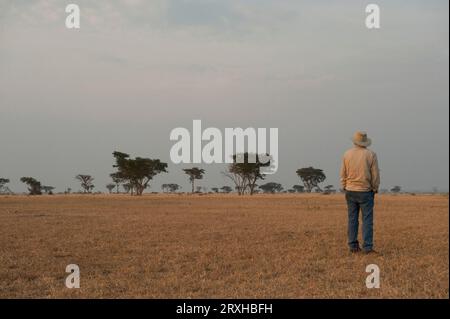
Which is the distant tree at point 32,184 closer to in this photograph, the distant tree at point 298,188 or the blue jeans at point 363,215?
the distant tree at point 298,188

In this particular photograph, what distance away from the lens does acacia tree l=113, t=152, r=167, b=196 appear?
300 feet

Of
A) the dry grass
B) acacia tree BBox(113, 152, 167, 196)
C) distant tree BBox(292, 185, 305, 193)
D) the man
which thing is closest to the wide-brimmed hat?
the man

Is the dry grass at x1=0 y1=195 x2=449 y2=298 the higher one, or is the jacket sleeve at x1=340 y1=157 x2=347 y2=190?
the jacket sleeve at x1=340 y1=157 x2=347 y2=190

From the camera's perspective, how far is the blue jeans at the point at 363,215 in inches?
389

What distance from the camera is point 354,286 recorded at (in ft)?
22.8

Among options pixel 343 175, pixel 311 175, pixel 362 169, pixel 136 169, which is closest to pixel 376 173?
pixel 362 169

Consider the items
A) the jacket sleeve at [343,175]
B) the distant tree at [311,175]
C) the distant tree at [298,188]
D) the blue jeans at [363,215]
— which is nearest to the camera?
the blue jeans at [363,215]

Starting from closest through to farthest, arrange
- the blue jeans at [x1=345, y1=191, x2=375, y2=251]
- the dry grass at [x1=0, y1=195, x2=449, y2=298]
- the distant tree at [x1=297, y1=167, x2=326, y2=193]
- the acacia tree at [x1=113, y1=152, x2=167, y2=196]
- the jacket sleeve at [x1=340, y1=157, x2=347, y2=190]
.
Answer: the dry grass at [x1=0, y1=195, x2=449, y2=298]
the blue jeans at [x1=345, y1=191, x2=375, y2=251]
the jacket sleeve at [x1=340, y1=157, x2=347, y2=190]
the acacia tree at [x1=113, y1=152, x2=167, y2=196]
the distant tree at [x1=297, y1=167, x2=326, y2=193]

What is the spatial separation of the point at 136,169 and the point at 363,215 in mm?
83641

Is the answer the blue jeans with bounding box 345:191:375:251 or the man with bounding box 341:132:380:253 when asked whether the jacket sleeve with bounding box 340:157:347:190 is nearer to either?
the man with bounding box 341:132:380:253

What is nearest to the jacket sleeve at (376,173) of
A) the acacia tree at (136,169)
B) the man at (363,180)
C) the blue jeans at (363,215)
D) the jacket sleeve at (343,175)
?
the man at (363,180)

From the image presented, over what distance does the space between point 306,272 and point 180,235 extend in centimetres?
631

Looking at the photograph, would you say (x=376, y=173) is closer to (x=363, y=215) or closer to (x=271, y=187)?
(x=363, y=215)
